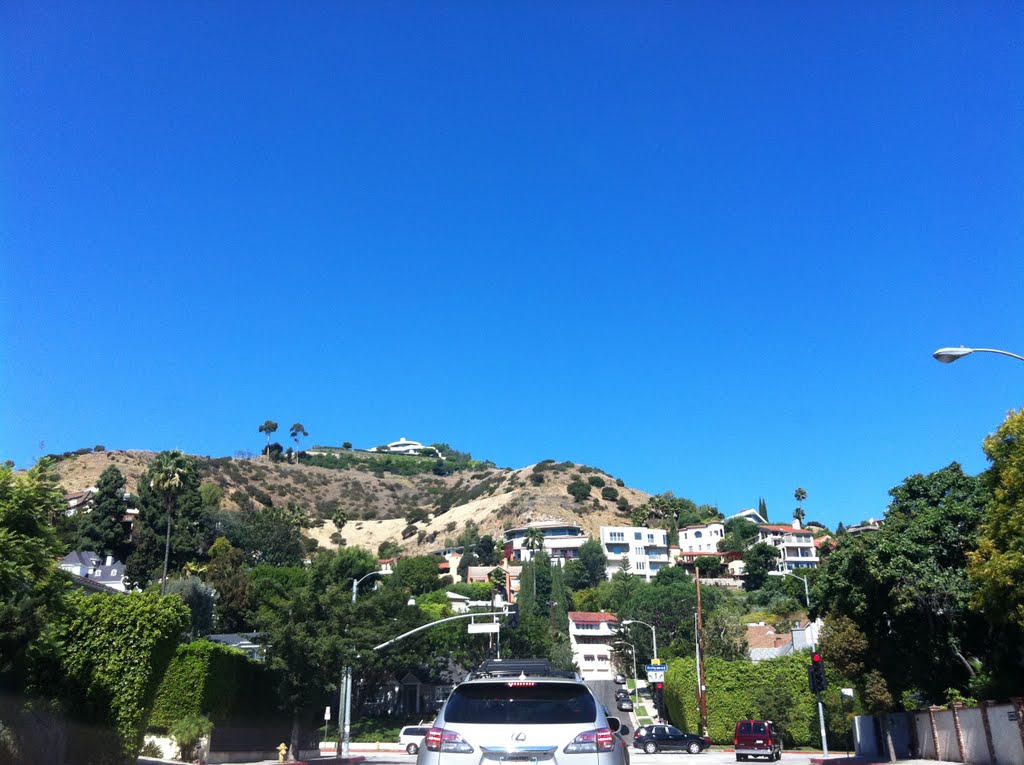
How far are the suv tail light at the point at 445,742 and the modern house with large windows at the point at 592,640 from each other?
107 meters

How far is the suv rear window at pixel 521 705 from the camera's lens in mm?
8781

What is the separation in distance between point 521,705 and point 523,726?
1.35 feet

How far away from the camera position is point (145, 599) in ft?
77.1

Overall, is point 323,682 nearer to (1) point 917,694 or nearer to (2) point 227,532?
(1) point 917,694

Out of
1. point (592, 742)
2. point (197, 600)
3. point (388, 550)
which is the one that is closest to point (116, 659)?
point (592, 742)

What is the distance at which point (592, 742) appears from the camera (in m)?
8.48

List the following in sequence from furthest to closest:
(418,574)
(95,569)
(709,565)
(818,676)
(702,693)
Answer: (709,565), (418,574), (95,569), (702,693), (818,676)

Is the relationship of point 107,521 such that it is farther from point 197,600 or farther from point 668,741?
point 668,741

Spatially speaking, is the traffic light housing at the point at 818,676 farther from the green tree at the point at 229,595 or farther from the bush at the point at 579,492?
the bush at the point at 579,492

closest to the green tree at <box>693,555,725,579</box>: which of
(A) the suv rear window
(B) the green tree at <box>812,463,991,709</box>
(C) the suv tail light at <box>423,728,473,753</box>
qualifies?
(B) the green tree at <box>812,463,991,709</box>

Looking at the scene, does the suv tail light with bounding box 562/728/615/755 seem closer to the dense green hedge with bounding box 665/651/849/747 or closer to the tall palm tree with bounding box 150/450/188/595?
the dense green hedge with bounding box 665/651/849/747

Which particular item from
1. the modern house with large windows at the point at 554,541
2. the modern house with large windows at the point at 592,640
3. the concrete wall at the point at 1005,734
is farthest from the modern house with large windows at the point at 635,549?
the concrete wall at the point at 1005,734

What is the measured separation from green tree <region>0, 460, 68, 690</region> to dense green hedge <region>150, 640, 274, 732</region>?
12.2 metres

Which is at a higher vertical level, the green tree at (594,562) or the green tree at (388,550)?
the green tree at (388,550)
